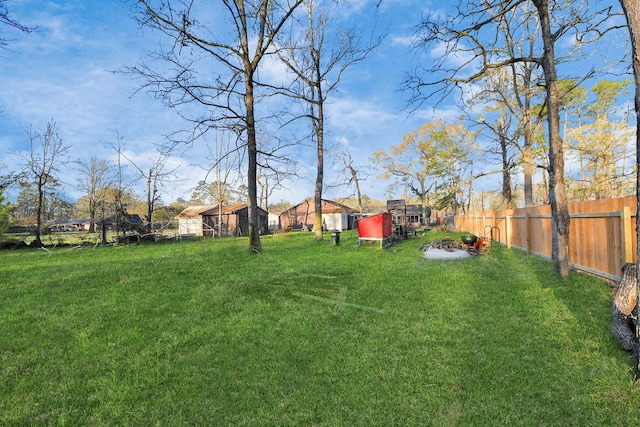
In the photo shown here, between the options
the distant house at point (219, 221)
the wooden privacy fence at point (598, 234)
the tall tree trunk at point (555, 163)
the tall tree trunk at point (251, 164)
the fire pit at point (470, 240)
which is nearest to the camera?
the wooden privacy fence at point (598, 234)

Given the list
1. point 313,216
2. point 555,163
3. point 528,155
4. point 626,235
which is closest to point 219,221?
point 313,216

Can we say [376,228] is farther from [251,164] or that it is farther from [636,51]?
[636,51]

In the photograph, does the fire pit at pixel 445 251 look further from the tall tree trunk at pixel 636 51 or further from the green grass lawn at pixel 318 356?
the tall tree trunk at pixel 636 51

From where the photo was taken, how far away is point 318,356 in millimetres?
3170

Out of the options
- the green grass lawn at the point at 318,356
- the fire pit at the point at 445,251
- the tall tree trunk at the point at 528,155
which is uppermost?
the tall tree trunk at the point at 528,155

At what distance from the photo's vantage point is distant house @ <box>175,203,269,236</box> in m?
33.3

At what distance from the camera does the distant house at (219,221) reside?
33.3m

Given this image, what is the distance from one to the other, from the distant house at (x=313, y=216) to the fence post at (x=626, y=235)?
36.0 m

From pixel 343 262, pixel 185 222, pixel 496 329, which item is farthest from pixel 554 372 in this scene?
pixel 185 222

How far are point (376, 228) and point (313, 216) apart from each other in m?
30.7

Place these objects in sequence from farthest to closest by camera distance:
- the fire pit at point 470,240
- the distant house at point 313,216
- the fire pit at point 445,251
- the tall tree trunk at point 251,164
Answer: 1. the distant house at point 313,216
2. the tall tree trunk at point 251,164
3. the fire pit at point 470,240
4. the fire pit at point 445,251

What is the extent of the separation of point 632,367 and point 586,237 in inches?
186

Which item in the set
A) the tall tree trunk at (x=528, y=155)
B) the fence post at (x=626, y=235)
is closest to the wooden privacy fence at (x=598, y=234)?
the fence post at (x=626, y=235)

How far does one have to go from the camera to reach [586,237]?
20.9 feet
